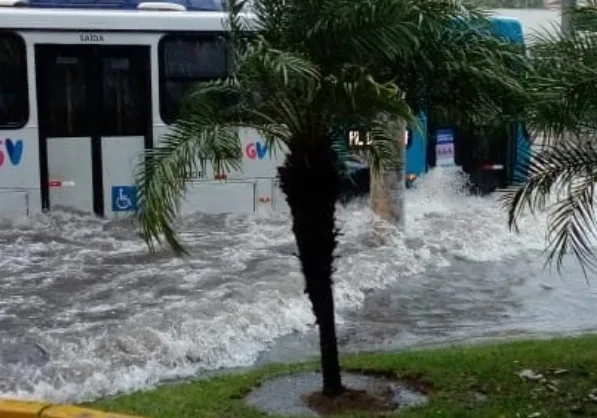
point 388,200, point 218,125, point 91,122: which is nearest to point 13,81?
point 91,122

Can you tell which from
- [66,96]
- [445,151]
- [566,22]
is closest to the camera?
[566,22]

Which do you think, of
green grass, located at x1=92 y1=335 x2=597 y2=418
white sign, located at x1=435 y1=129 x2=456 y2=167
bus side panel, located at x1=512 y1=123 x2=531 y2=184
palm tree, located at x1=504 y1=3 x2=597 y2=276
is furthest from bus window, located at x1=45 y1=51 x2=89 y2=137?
palm tree, located at x1=504 y1=3 x2=597 y2=276

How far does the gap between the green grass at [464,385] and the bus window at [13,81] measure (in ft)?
24.5

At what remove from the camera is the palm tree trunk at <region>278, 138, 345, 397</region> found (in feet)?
20.7

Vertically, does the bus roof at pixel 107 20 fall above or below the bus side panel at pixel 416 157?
above

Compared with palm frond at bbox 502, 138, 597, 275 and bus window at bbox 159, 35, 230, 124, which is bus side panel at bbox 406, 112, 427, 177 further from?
palm frond at bbox 502, 138, 597, 275

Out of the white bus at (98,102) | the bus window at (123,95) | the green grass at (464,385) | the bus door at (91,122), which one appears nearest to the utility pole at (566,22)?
the green grass at (464,385)

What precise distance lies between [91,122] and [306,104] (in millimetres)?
8589

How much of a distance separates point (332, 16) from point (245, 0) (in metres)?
0.73

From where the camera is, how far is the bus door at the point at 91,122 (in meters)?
13.9

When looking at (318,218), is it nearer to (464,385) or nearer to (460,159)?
(464,385)

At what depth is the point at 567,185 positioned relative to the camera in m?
6.35

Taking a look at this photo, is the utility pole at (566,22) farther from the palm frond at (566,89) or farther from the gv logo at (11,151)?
the gv logo at (11,151)

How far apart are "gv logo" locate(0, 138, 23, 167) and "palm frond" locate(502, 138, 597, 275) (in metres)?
8.99
